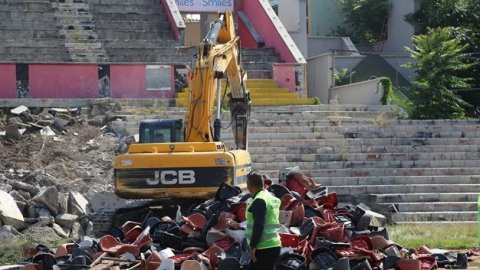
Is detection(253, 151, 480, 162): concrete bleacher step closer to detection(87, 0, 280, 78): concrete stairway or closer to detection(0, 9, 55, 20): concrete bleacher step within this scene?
detection(87, 0, 280, 78): concrete stairway

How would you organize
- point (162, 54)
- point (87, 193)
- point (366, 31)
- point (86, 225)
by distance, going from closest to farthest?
point (86, 225), point (87, 193), point (162, 54), point (366, 31)

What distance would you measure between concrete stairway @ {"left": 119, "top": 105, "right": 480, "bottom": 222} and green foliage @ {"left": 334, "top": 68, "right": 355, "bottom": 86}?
6.65m

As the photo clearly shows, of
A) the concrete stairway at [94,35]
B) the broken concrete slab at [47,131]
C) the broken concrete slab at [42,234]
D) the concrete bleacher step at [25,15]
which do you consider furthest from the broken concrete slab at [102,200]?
the concrete bleacher step at [25,15]

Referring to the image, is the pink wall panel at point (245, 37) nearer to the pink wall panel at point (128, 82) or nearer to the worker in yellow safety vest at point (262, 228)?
the pink wall panel at point (128, 82)

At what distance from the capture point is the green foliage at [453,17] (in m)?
34.9

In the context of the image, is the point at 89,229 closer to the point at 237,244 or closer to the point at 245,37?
the point at 237,244

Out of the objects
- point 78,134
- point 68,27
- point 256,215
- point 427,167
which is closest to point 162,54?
point 68,27

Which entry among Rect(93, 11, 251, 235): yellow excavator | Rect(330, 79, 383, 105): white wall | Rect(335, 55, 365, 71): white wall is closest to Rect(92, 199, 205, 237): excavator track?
Rect(93, 11, 251, 235): yellow excavator

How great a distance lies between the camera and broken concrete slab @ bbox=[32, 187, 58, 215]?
768 inches

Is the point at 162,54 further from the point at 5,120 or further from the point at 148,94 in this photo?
the point at 5,120

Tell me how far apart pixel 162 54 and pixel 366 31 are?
41.6ft

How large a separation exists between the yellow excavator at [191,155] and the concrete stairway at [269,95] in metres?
9.47

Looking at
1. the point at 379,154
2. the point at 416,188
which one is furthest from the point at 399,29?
the point at 416,188

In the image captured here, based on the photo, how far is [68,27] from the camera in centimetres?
3281
